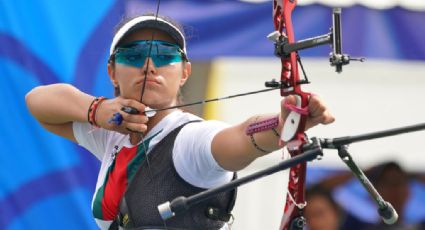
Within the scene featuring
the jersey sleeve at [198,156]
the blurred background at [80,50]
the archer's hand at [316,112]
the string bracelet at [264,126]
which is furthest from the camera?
the blurred background at [80,50]

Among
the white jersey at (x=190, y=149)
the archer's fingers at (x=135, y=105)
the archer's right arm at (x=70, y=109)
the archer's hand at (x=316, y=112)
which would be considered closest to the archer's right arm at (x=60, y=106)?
the archer's right arm at (x=70, y=109)

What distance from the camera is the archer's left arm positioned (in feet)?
6.95

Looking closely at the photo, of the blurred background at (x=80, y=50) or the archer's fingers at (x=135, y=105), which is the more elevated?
the archer's fingers at (x=135, y=105)

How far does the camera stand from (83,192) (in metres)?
4.31

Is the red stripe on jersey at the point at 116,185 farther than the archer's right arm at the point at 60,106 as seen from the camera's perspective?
No

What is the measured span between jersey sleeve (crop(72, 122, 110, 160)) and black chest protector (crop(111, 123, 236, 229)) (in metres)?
0.35

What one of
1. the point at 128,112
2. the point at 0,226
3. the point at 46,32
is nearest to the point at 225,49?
the point at 46,32

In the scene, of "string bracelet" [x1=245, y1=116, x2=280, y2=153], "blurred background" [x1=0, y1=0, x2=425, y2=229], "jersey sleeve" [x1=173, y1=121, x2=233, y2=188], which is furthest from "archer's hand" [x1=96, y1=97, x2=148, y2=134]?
"blurred background" [x1=0, y1=0, x2=425, y2=229]

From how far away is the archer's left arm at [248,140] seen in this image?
212 centimetres

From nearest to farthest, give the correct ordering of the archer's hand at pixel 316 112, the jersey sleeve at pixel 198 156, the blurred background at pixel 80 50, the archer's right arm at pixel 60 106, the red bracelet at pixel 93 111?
the archer's hand at pixel 316 112, the jersey sleeve at pixel 198 156, the red bracelet at pixel 93 111, the archer's right arm at pixel 60 106, the blurred background at pixel 80 50

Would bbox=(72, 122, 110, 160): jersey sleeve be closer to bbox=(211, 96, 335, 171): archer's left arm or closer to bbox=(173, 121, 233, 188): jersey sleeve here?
bbox=(173, 121, 233, 188): jersey sleeve

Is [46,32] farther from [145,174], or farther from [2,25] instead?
[145,174]

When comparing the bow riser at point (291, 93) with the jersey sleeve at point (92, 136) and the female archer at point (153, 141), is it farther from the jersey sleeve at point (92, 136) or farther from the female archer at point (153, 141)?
the jersey sleeve at point (92, 136)

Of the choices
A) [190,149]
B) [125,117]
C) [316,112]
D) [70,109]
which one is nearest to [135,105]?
[125,117]
